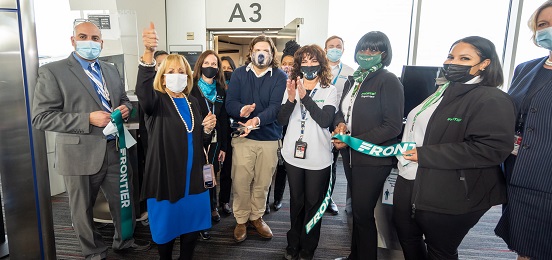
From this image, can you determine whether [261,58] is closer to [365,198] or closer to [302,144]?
[302,144]

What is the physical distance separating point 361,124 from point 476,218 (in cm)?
76

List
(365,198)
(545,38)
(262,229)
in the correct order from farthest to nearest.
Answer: (262,229) → (365,198) → (545,38)

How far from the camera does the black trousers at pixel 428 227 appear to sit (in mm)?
1493

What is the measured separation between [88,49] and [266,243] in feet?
6.47

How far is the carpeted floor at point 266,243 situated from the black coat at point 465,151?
129cm

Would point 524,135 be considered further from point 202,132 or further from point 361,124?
point 202,132

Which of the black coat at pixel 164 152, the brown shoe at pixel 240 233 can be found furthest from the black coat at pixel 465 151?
the brown shoe at pixel 240 233

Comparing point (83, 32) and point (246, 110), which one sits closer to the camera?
point (83, 32)

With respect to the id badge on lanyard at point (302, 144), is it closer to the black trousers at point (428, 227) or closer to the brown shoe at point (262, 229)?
the black trousers at point (428, 227)

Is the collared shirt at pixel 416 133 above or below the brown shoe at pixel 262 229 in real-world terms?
above

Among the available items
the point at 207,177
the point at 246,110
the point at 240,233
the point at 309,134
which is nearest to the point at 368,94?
the point at 309,134

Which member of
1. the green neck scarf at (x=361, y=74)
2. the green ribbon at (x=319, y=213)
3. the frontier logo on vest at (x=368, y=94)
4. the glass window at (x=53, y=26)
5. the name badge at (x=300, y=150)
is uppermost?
the glass window at (x=53, y=26)

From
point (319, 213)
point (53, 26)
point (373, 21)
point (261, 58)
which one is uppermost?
point (373, 21)

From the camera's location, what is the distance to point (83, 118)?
6.52 ft
